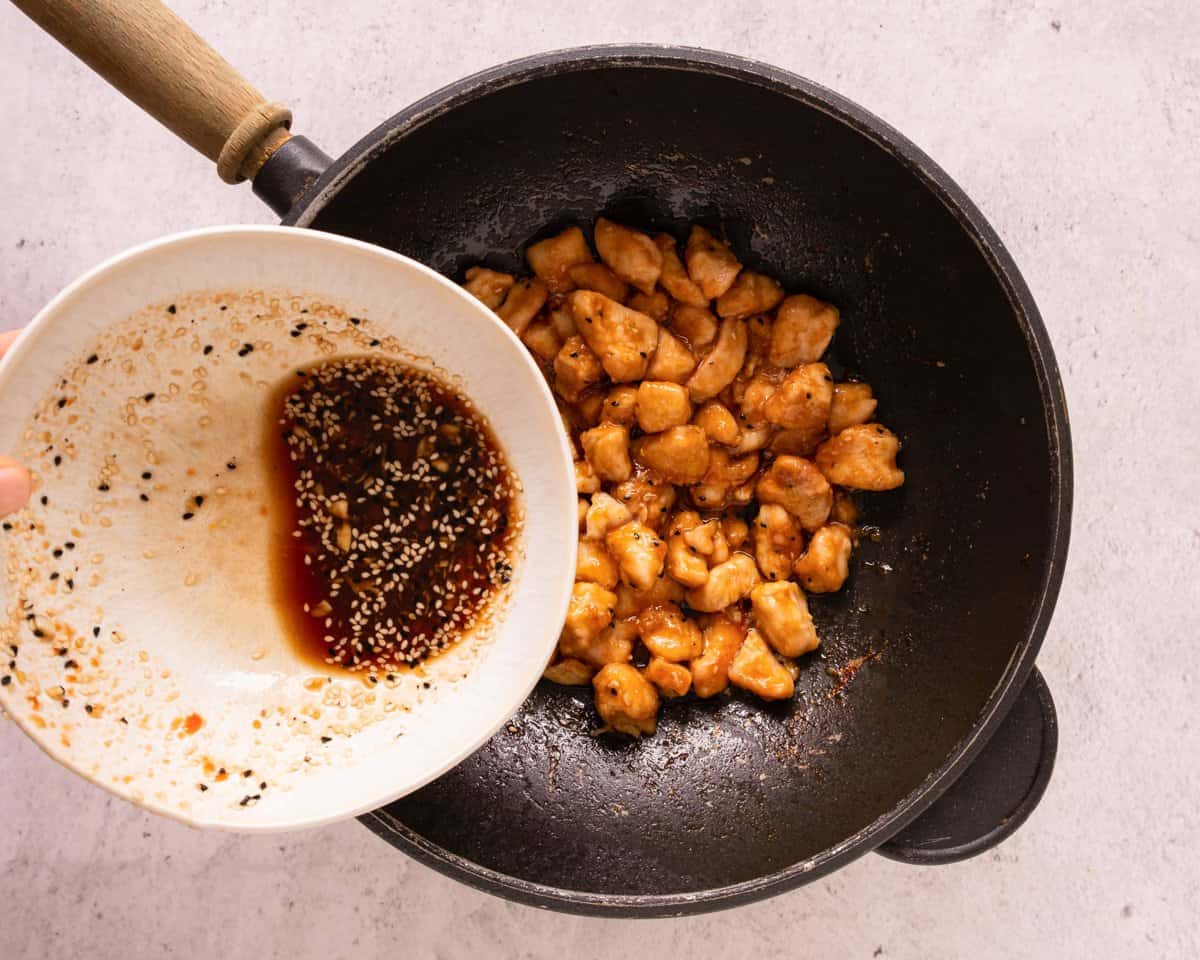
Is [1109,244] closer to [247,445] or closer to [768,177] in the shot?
[768,177]

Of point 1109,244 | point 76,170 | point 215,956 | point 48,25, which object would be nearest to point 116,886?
point 215,956

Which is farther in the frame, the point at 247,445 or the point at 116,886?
the point at 116,886

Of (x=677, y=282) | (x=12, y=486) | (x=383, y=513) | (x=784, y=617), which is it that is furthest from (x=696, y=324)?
(x=12, y=486)

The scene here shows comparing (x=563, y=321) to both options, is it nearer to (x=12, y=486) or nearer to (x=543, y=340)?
(x=543, y=340)

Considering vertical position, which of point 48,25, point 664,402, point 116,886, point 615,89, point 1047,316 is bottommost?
point 116,886

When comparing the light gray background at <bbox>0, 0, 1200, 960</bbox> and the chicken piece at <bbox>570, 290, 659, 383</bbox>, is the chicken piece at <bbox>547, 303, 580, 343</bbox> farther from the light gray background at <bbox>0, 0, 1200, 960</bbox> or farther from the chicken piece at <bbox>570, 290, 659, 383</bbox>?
the light gray background at <bbox>0, 0, 1200, 960</bbox>

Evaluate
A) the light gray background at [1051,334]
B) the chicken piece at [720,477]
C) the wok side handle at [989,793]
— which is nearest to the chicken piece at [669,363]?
the chicken piece at [720,477]

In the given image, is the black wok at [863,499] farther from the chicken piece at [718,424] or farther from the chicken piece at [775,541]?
the chicken piece at [718,424]
